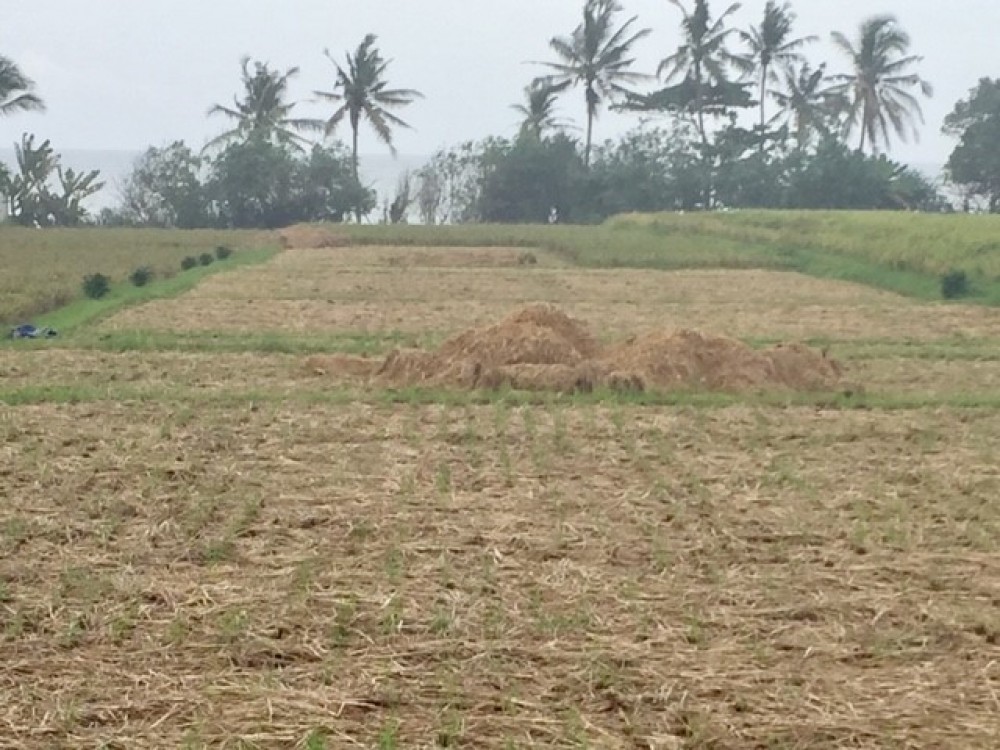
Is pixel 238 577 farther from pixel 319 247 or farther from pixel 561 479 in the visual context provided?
pixel 319 247

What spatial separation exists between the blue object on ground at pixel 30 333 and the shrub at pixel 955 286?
12.5 metres

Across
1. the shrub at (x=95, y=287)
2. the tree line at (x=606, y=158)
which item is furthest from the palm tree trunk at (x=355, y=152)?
the shrub at (x=95, y=287)

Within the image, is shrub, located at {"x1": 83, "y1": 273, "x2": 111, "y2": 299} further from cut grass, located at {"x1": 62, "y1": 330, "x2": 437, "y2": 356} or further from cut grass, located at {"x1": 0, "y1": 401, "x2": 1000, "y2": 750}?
cut grass, located at {"x1": 0, "y1": 401, "x2": 1000, "y2": 750}

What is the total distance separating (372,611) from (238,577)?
0.72 meters

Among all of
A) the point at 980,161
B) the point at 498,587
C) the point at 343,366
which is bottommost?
the point at 498,587

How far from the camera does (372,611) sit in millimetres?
4645

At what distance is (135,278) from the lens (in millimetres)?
18969

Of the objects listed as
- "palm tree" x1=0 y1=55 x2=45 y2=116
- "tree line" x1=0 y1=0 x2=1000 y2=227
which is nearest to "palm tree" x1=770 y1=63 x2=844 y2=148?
"tree line" x1=0 y1=0 x2=1000 y2=227

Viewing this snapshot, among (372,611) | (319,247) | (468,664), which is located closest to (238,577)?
(372,611)

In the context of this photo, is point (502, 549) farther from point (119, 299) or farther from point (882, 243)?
point (882, 243)

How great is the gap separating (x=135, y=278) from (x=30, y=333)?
21.2 feet

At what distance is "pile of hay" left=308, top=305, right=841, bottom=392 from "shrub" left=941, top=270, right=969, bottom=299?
343 inches

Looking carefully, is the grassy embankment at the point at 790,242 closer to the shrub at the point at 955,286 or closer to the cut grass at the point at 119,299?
the shrub at the point at 955,286

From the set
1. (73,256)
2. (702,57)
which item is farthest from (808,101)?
(73,256)
